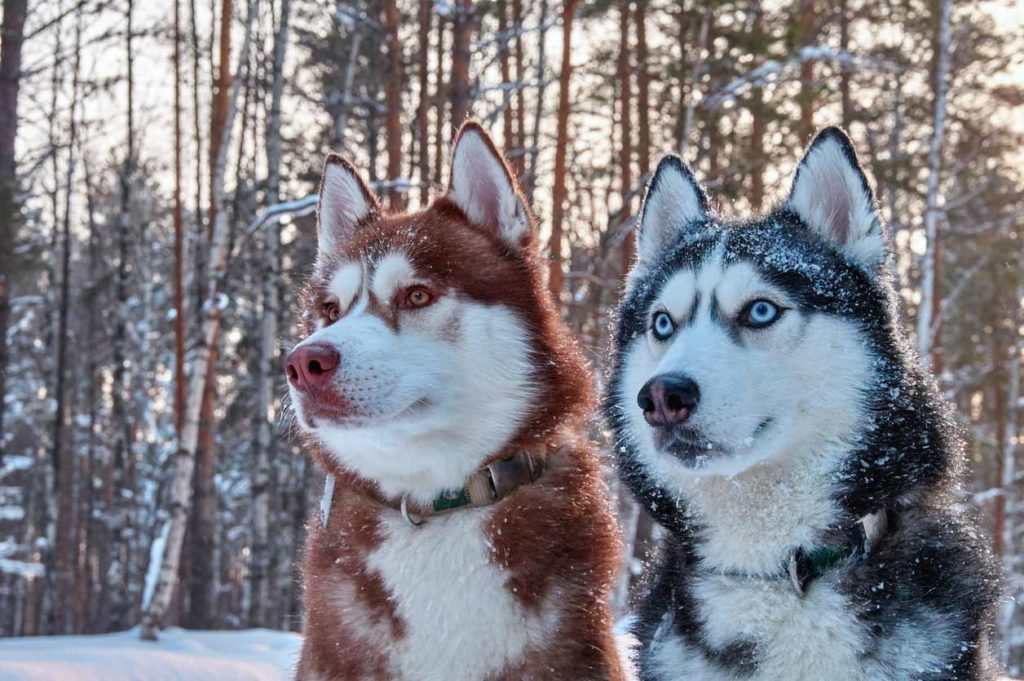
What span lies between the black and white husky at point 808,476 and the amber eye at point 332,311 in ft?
3.87

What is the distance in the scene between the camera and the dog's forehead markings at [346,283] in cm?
331

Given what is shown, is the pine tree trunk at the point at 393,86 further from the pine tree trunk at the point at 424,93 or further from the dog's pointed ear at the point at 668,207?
the dog's pointed ear at the point at 668,207

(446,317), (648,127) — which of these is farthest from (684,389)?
(648,127)

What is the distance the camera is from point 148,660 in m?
5.36

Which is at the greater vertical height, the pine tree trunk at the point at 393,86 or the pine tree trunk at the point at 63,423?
the pine tree trunk at the point at 393,86

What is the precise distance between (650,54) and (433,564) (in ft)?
35.2

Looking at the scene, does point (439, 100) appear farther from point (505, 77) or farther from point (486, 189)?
point (486, 189)

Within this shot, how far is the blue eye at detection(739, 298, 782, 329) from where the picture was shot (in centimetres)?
270

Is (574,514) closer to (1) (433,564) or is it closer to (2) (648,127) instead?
(1) (433,564)

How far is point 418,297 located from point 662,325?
832 millimetres

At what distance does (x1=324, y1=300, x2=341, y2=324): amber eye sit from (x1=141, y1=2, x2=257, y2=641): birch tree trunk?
462cm

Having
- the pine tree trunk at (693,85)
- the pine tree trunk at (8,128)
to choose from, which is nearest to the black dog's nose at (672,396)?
the pine tree trunk at (693,85)

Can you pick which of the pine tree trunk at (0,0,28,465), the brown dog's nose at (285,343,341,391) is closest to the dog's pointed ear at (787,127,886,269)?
the brown dog's nose at (285,343,341,391)

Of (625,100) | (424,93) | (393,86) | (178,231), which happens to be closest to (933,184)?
(625,100)
